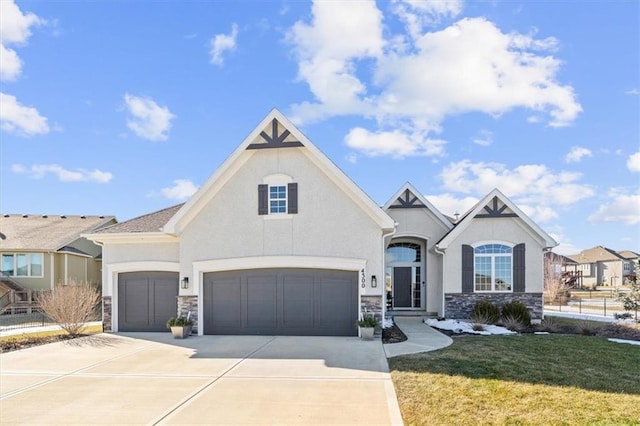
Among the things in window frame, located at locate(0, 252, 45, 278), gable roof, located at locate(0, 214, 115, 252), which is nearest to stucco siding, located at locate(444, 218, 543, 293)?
gable roof, located at locate(0, 214, 115, 252)

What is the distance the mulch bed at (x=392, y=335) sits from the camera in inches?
496

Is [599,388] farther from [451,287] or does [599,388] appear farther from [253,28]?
[253,28]

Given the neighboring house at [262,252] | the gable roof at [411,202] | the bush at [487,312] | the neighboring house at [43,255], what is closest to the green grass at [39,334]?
the neighboring house at [262,252]

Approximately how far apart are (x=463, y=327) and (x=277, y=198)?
8.52 m

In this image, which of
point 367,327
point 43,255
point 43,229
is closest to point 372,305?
point 367,327

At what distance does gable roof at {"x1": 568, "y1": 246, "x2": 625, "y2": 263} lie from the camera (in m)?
63.8

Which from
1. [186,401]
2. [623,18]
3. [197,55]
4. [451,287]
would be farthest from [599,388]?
[197,55]

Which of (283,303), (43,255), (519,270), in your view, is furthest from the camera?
(43,255)

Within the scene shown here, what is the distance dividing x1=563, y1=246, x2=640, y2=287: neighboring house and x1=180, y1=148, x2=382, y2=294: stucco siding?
195 feet

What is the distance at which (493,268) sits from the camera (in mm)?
17531

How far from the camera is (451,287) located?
17.5 metres

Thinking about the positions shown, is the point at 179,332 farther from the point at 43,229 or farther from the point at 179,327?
the point at 43,229

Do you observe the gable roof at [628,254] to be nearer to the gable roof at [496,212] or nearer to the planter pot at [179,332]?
the gable roof at [496,212]

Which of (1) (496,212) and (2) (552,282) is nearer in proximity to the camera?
(1) (496,212)
